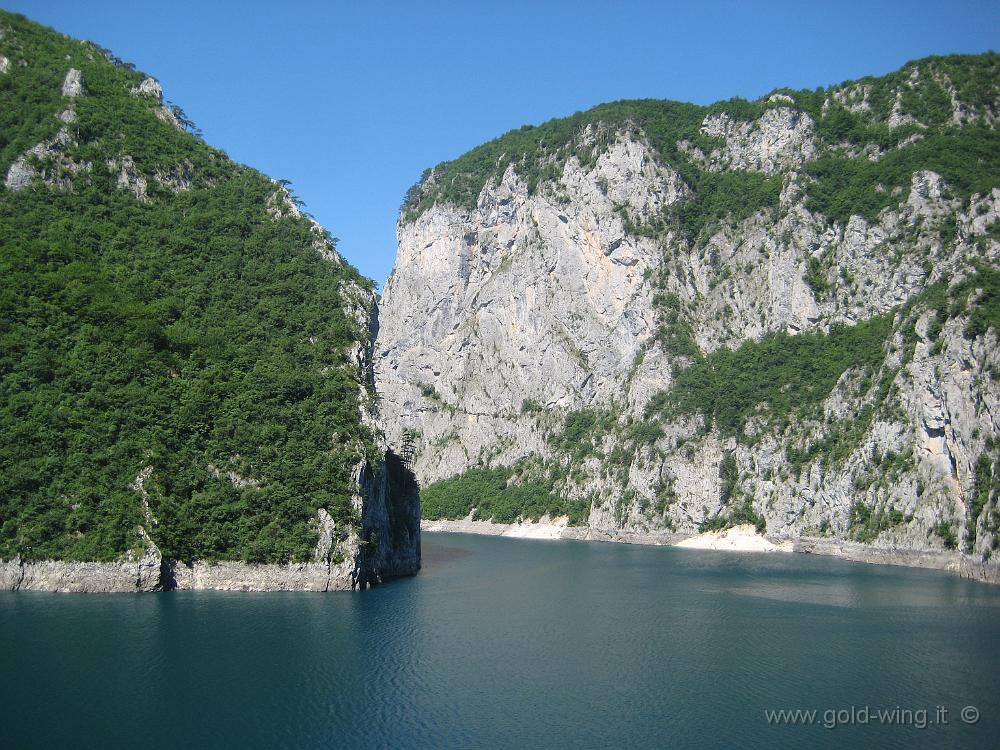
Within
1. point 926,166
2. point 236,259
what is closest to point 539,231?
point 926,166

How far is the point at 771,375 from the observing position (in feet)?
429

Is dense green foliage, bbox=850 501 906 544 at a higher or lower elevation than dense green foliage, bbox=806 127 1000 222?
lower

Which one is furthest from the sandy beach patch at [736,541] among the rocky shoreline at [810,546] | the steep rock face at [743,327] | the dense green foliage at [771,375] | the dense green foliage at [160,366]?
the dense green foliage at [160,366]

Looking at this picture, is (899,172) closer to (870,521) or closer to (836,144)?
(836,144)

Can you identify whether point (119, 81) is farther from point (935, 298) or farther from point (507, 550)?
point (935, 298)

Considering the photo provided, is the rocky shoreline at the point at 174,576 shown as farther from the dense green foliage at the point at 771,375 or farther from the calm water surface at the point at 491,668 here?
the dense green foliage at the point at 771,375

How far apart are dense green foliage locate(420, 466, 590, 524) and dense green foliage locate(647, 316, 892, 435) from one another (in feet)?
83.4

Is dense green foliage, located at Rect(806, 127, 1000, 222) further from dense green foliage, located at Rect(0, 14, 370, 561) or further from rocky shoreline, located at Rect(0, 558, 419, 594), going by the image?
rocky shoreline, located at Rect(0, 558, 419, 594)

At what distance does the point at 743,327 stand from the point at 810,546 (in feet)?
174

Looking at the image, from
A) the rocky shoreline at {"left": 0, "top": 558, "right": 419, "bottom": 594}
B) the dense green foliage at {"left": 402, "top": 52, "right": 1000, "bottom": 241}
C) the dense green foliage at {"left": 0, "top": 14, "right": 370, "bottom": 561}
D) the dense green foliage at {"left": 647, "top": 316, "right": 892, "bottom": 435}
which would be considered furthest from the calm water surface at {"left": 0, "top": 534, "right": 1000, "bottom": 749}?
the dense green foliage at {"left": 402, "top": 52, "right": 1000, "bottom": 241}

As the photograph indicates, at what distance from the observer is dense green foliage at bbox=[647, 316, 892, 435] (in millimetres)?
121688

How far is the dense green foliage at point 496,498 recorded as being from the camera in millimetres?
155250

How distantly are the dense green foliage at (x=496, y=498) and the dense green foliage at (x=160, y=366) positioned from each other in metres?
80.7

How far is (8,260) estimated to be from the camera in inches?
2731
